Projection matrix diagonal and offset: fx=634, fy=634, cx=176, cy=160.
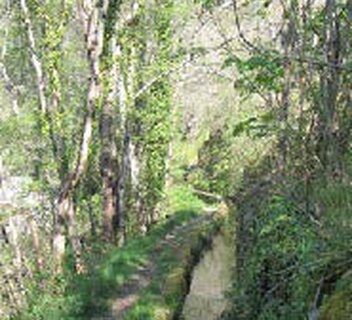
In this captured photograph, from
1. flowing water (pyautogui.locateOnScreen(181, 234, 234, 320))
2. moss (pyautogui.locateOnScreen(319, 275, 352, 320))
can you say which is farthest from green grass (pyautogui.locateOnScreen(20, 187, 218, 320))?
moss (pyautogui.locateOnScreen(319, 275, 352, 320))

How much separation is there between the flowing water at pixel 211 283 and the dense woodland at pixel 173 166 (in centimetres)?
39

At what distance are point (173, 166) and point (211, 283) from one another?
555 inches

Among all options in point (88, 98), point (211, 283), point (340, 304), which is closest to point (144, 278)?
point (211, 283)

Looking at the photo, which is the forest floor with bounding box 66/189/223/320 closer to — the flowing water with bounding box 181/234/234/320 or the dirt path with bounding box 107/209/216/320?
the dirt path with bounding box 107/209/216/320

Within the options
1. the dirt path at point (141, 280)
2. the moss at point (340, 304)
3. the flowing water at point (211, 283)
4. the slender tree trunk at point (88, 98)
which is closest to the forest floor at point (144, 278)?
the dirt path at point (141, 280)

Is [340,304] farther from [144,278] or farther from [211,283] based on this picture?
[211,283]

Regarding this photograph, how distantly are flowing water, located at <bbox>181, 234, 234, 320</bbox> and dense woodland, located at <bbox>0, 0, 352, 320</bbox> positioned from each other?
387 mm

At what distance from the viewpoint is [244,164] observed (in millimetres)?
16062

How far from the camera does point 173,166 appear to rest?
1109 inches

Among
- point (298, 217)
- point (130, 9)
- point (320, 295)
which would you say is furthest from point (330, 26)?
point (130, 9)

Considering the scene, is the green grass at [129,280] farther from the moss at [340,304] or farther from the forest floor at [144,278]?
the moss at [340,304]

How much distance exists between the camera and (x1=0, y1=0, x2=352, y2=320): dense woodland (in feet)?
19.5

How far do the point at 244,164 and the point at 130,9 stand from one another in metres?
5.00

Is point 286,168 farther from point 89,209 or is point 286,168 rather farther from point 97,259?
point 89,209
